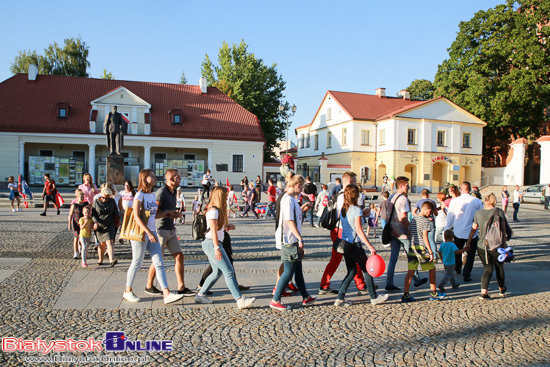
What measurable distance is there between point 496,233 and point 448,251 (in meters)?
0.76

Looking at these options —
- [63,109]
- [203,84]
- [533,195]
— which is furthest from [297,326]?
[203,84]

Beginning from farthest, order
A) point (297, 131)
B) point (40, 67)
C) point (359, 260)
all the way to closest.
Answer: point (297, 131) → point (40, 67) → point (359, 260)

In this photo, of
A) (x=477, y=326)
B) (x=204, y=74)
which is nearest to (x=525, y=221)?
(x=477, y=326)

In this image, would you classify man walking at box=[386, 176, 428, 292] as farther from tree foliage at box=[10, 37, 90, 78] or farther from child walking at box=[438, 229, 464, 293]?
tree foliage at box=[10, 37, 90, 78]

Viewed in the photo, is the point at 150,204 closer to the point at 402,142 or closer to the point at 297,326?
the point at 297,326

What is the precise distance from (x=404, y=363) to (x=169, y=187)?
388 centimetres

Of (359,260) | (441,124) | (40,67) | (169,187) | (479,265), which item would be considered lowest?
(479,265)

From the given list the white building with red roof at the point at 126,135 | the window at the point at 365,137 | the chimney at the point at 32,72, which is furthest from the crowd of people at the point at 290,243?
Answer: the window at the point at 365,137

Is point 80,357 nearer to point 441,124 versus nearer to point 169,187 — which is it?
point 169,187

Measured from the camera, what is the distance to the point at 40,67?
46281mm

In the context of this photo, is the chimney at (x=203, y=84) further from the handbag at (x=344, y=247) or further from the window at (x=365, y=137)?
the handbag at (x=344, y=247)

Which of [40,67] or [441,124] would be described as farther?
[40,67]

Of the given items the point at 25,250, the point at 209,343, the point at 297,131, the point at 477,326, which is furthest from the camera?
the point at 297,131

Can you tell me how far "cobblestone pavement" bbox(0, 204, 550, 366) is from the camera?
4387mm
